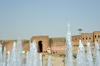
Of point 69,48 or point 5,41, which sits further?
point 5,41

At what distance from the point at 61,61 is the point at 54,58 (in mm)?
1231

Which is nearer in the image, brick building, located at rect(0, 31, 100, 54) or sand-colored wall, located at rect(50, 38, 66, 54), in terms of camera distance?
brick building, located at rect(0, 31, 100, 54)

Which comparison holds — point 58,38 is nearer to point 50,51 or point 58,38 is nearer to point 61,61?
point 50,51

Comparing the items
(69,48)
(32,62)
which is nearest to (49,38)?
(32,62)

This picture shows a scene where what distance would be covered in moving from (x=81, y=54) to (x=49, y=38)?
19.1 meters

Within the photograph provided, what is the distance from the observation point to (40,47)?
125 feet

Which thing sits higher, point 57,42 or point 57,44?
point 57,42

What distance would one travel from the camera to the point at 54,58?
2677cm

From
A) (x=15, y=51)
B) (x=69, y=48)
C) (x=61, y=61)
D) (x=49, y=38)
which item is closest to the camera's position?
(x=69, y=48)

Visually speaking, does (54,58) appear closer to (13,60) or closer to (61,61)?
(61,61)

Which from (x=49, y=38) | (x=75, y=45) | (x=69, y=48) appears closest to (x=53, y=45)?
(x=49, y=38)

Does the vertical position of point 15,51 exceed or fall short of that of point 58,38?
it falls short

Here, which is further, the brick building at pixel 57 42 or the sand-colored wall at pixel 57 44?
the sand-colored wall at pixel 57 44

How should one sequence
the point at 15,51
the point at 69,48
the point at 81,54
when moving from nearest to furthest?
the point at 69,48, the point at 81,54, the point at 15,51
